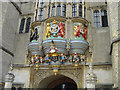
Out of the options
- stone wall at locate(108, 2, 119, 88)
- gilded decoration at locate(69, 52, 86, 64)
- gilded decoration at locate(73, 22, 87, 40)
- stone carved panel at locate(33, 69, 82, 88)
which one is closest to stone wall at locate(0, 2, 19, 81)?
stone carved panel at locate(33, 69, 82, 88)

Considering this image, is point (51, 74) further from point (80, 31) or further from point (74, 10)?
point (74, 10)

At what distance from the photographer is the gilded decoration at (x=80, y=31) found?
1090 centimetres

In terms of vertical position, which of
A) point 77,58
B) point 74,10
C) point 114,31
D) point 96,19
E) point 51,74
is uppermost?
point 74,10

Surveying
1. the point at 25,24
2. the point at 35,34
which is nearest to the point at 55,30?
the point at 35,34

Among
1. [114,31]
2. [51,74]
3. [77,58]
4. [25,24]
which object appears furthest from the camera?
[25,24]

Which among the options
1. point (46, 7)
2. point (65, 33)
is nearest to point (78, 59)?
point (65, 33)

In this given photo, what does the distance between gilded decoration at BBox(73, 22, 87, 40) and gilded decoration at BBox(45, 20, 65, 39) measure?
0.90 metres

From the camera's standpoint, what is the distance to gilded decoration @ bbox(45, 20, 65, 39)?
10.8 metres

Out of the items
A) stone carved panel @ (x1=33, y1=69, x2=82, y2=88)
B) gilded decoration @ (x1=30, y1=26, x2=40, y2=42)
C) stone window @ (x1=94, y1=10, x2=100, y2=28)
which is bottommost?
stone carved panel @ (x1=33, y1=69, x2=82, y2=88)

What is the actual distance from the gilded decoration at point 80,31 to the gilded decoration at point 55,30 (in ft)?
2.95

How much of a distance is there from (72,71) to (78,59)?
1.05 metres

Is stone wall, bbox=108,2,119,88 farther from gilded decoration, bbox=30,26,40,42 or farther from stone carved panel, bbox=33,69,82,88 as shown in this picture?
gilded decoration, bbox=30,26,40,42

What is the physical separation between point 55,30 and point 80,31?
1.78 m

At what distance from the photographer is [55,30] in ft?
35.9
